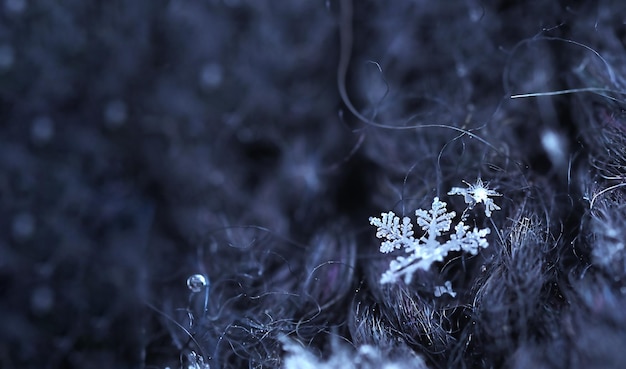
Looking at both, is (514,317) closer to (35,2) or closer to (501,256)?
(501,256)

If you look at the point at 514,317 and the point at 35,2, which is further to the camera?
the point at 35,2

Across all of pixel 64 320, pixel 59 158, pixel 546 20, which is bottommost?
pixel 64 320

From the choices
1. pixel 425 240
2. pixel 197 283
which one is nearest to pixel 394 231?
pixel 425 240

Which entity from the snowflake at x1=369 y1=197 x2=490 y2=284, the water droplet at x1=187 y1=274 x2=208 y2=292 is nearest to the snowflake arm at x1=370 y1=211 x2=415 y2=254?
the snowflake at x1=369 y1=197 x2=490 y2=284

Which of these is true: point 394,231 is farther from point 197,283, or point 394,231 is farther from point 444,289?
point 197,283

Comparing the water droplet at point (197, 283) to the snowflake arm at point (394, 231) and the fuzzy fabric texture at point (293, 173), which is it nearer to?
the fuzzy fabric texture at point (293, 173)

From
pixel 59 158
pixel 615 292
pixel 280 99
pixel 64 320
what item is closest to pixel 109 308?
pixel 64 320

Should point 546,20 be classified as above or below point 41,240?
above

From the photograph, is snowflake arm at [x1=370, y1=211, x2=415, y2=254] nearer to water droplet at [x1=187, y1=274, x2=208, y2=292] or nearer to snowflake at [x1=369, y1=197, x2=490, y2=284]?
snowflake at [x1=369, y1=197, x2=490, y2=284]
